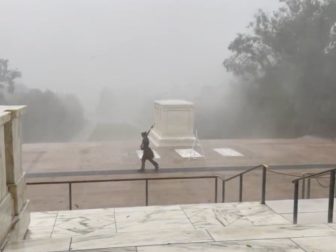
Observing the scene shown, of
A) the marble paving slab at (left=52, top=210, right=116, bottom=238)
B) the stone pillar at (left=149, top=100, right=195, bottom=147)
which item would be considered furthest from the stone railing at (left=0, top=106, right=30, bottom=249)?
the stone pillar at (left=149, top=100, right=195, bottom=147)

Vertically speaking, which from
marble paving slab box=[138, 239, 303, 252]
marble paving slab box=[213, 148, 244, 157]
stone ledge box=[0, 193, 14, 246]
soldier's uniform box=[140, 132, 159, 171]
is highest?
marble paving slab box=[138, 239, 303, 252]

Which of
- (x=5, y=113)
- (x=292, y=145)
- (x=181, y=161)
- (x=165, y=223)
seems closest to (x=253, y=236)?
(x=165, y=223)

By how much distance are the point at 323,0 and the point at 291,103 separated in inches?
283

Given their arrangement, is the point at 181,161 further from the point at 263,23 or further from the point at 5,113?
the point at 263,23

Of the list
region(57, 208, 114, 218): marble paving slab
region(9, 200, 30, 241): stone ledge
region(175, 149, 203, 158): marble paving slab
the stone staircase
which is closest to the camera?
the stone staircase

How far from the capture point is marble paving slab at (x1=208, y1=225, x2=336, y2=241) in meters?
3.52

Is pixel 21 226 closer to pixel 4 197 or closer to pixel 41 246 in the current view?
pixel 4 197

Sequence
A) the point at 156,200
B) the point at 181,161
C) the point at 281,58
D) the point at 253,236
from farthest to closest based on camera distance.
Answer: the point at 281,58, the point at 181,161, the point at 156,200, the point at 253,236

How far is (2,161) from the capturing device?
13.5ft

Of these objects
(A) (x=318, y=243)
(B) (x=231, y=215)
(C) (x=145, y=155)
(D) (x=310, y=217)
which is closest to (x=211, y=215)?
(B) (x=231, y=215)

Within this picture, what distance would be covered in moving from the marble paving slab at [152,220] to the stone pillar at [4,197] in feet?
4.60

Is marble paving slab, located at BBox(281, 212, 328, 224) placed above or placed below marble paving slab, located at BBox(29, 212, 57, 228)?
above

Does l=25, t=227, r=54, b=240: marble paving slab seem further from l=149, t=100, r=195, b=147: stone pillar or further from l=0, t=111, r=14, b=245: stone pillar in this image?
l=149, t=100, r=195, b=147: stone pillar

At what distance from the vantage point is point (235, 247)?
3234 mm
